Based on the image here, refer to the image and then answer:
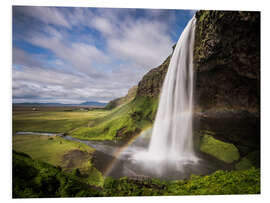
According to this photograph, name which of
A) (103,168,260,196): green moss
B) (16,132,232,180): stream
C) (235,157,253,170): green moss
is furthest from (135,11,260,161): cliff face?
(16,132,232,180): stream

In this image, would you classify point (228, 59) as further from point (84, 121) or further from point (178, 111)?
point (84, 121)

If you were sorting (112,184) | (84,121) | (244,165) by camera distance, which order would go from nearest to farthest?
(112,184) < (244,165) < (84,121)

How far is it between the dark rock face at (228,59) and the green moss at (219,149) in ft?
10.0

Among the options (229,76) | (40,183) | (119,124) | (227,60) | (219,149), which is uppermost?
(227,60)

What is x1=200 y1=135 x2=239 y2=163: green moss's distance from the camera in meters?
6.42

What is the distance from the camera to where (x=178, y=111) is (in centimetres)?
691

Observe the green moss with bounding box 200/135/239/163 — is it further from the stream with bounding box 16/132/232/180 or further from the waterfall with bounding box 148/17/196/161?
the waterfall with bounding box 148/17/196/161

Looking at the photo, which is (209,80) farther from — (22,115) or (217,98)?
(22,115)

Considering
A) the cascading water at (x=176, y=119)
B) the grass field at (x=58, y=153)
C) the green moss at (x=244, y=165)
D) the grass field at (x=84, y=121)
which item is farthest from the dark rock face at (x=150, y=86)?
the grass field at (x=58, y=153)

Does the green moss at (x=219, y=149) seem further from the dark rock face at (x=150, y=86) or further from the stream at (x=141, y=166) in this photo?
the dark rock face at (x=150, y=86)

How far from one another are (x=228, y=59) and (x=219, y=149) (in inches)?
221

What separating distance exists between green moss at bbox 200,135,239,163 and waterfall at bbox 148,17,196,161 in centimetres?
107

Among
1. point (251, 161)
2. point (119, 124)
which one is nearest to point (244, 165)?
point (251, 161)

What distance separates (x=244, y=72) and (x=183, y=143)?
16.5ft
